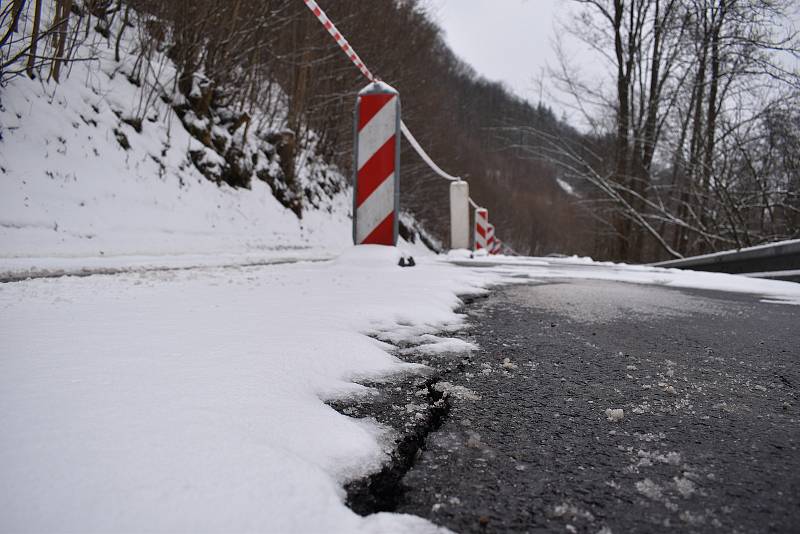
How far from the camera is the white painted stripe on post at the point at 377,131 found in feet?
10.5

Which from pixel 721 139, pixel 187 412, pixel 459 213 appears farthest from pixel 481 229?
pixel 187 412

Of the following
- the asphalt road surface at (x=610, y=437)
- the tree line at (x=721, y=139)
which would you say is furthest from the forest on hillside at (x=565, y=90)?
the asphalt road surface at (x=610, y=437)

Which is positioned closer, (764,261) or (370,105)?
(370,105)

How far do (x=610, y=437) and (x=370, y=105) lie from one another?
2.87m

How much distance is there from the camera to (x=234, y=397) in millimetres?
707

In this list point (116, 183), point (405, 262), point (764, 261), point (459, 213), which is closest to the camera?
point (405, 262)

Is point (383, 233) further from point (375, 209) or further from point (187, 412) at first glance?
point (187, 412)

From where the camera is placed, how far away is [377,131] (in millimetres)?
3225

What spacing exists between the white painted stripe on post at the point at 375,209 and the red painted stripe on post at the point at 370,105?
403mm

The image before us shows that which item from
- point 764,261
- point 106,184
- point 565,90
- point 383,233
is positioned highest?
point 565,90

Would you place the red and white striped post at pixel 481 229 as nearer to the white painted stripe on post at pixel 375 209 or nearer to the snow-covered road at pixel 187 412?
the white painted stripe on post at pixel 375 209

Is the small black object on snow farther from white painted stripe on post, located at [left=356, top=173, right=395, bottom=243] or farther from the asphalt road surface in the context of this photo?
the asphalt road surface

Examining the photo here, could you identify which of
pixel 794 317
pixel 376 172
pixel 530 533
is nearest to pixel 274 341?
pixel 530 533

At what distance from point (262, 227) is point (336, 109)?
575cm
